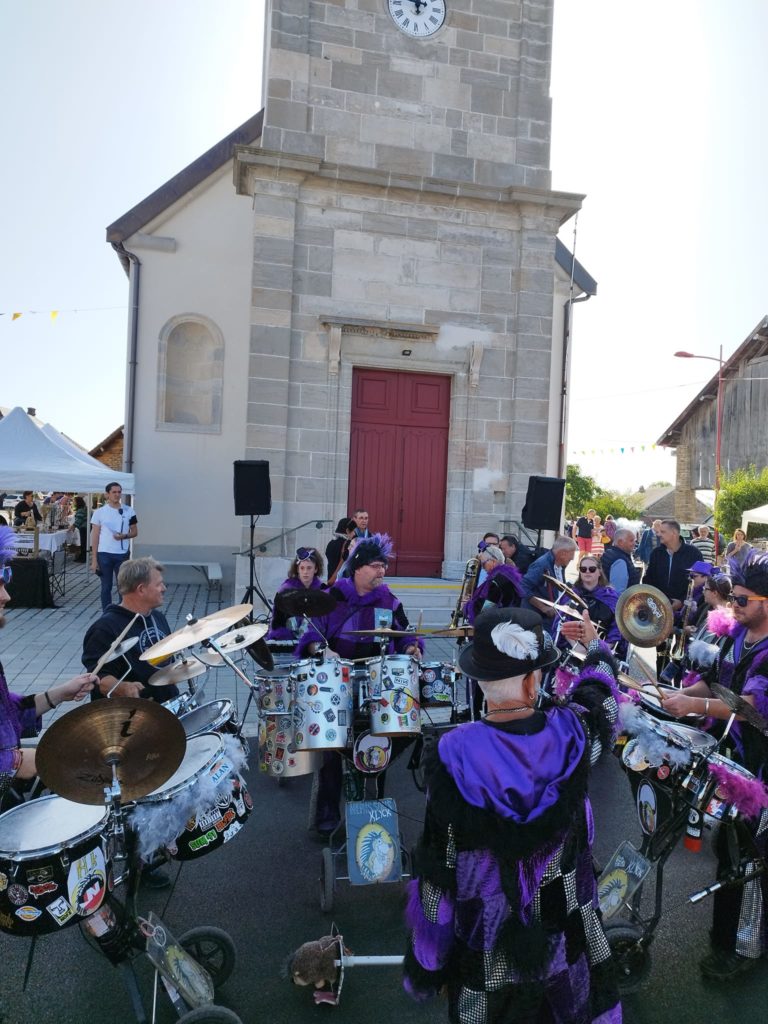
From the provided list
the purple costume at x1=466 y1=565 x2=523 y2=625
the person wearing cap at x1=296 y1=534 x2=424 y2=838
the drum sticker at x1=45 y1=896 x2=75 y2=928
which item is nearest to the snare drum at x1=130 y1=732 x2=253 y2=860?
the drum sticker at x1=45 y1=896 x2=75 y2=928

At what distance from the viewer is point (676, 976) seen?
3352 mm

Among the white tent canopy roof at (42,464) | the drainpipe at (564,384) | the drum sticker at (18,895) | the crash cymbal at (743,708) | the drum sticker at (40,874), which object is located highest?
the drainpipe at (564,384)

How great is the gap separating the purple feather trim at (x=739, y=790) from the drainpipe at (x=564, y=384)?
32.5ft

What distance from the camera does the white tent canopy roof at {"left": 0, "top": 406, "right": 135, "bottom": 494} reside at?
1149 centimetres

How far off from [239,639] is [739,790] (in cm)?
242

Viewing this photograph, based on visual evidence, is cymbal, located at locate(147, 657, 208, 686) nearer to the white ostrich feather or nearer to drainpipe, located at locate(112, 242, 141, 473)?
the white ostrich feather

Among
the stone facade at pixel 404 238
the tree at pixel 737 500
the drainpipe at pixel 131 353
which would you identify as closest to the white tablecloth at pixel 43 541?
the drainpipe at pixel 131 353

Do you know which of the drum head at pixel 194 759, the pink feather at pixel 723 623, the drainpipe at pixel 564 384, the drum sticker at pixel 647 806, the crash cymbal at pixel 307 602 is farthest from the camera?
the drainpipe at pixel 564 384

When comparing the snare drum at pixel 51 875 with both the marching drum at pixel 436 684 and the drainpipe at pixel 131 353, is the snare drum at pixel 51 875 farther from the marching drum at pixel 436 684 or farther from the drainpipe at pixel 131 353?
the drainpipe at pixel 131 353

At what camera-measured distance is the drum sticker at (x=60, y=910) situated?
2.45m

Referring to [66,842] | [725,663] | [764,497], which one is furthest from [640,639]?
[764,497]

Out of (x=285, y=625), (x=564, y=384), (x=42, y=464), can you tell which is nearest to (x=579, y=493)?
(x=564, y=384)

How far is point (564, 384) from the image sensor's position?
13.9 metres

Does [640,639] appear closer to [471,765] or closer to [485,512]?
[471,765]
